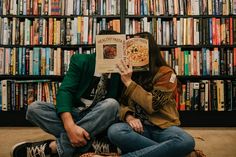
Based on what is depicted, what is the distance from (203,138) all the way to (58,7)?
1598 millimetres

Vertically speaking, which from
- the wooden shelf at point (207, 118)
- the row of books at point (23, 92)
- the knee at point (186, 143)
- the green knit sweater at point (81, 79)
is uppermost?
the green knit sweater at point (81, 79)

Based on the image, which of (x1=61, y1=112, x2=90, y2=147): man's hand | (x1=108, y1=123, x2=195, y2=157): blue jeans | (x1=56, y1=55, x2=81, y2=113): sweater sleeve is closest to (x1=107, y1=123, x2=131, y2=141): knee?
(x1=108, y1=123, x2=195, y2=157): blue jeans

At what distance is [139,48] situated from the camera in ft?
5.32

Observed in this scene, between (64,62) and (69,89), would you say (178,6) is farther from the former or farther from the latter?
(69,89)

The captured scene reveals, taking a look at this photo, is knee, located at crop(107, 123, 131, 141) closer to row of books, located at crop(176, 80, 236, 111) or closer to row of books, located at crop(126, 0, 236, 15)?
row of books, located at crop(176, 80, 236, 111)

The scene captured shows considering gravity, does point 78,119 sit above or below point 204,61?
below

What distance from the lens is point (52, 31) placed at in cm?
280

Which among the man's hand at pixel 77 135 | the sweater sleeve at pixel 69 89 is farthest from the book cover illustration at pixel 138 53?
the man's hand at pixel 77 135

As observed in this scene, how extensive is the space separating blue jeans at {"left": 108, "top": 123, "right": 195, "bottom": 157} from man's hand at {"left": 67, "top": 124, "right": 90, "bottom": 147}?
12 cm

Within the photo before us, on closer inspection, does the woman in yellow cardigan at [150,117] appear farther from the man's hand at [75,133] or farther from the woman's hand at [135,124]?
the man's hand at [75,133]

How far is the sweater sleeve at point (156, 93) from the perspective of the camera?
1.51 meters

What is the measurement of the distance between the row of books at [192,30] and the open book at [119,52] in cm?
122

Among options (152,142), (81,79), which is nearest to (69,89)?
(81,79)

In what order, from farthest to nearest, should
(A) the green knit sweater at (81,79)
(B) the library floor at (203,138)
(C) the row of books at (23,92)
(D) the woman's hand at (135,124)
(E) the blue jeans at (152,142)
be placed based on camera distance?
(C) the row of books at (23,92) → (B) the library floor at (203,138) → (A) the green knit sweater at (81,79) → (D) the woman's hand at (135,124) → (E) the blue jeans at (152,142)
